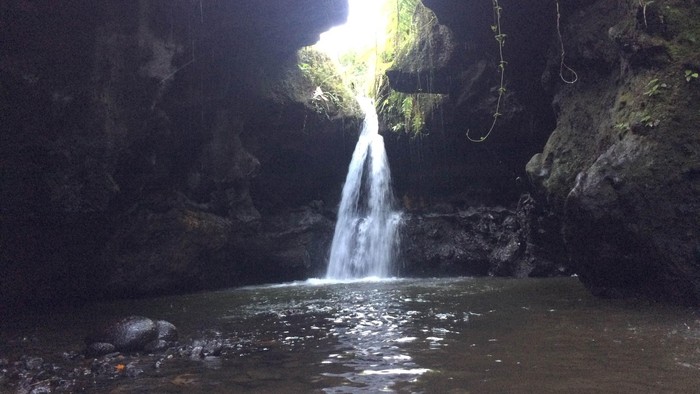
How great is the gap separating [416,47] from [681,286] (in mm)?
7868

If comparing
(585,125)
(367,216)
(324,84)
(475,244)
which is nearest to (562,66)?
(585,125)

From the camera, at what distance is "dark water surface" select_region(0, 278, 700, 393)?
11.3 feet

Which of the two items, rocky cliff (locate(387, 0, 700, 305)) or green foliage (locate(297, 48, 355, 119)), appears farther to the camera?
green foliage (locate(297, 48, 355, 119))

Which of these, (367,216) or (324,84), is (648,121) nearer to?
(324,84)

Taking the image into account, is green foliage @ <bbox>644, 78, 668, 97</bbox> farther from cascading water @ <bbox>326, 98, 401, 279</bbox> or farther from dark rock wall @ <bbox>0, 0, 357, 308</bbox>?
cascading water @ <bbox>326, 98, 401, 279</bbox>

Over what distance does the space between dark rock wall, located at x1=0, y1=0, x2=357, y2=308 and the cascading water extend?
64 cm

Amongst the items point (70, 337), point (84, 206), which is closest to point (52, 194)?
point (84, 206)

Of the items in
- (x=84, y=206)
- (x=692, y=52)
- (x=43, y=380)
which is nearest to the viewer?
(x=43, y=380)

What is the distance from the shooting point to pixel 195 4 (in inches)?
372

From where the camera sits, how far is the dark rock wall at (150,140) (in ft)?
24.1

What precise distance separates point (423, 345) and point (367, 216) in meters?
10.1

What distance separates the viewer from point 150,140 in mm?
9711

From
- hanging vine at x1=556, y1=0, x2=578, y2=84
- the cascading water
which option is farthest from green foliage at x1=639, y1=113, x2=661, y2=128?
the cascading water

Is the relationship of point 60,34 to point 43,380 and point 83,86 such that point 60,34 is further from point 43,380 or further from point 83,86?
point 43,380
